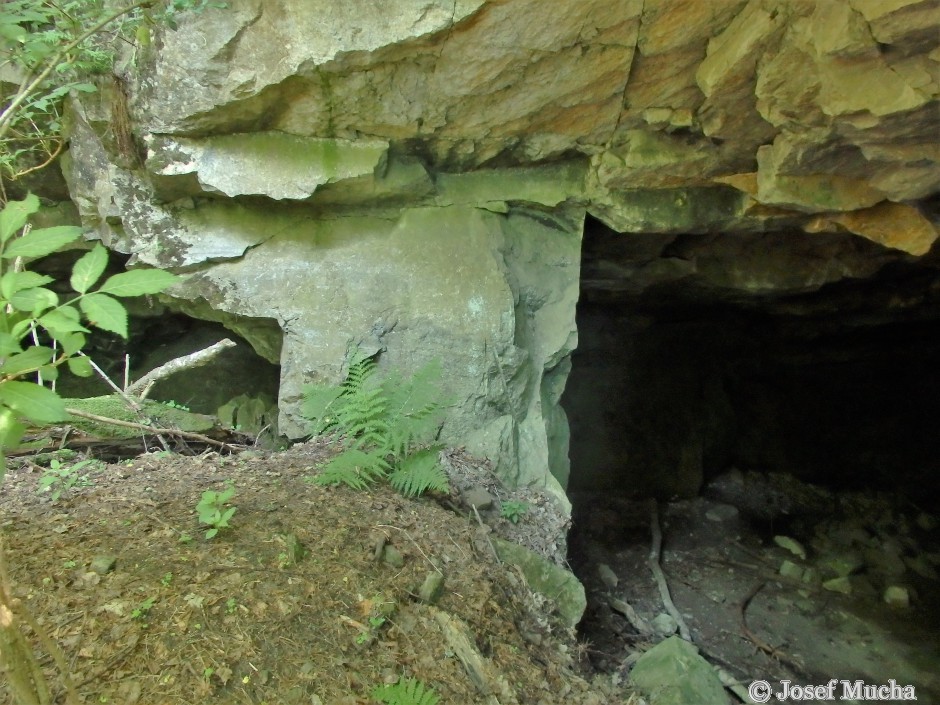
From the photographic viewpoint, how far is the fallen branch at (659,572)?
519 cm

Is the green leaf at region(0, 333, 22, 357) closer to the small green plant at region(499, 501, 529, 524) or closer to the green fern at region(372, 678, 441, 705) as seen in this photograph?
the green fern at region(372, 678, 441, 705)

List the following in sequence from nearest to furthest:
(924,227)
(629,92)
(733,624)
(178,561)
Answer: (178,561) < (629,92) < (924,227) < (733,624)

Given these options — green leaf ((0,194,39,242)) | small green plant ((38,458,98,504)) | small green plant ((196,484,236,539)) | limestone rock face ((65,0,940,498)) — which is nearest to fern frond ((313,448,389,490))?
small green plant ((196,484,236,539))

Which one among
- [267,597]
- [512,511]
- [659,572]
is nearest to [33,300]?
[267,597]

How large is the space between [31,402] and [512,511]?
2792mm

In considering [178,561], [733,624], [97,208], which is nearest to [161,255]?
[97,208]

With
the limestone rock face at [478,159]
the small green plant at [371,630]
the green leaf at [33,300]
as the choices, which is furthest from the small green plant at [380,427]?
the green leaf at [33,300]

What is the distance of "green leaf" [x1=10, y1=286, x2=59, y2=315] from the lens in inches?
53.9

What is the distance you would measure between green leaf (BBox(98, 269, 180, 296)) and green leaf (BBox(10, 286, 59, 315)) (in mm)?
101

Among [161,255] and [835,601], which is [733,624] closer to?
[835,601]

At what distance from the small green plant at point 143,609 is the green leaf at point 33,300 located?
121cm

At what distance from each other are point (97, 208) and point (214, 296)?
1.16 metres

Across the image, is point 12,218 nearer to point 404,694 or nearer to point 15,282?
point 15,282

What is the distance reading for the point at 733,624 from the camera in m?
5.51
